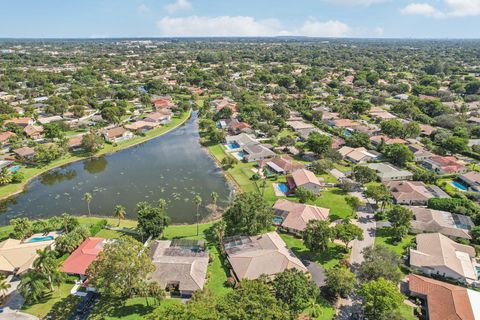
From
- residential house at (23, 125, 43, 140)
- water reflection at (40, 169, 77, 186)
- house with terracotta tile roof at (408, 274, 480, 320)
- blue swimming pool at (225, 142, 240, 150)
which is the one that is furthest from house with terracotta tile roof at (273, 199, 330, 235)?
residential house at (23, 125, 43, 140)

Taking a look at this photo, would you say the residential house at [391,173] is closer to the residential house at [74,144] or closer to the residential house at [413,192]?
the residential house at [413,192]

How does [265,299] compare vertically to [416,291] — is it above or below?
above

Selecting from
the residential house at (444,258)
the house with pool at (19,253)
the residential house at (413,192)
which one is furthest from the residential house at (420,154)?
the house with pool at (19,253)

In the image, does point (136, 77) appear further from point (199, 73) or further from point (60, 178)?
point (60, 178)

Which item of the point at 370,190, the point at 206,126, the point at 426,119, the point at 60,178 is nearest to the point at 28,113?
the point at 60,178

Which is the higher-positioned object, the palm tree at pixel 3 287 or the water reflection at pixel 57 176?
the palm tree at pixel 3 287

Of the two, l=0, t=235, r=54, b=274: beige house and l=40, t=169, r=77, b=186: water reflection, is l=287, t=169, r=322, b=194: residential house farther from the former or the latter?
l=40, t=169, r=77, b=186: water reflection
